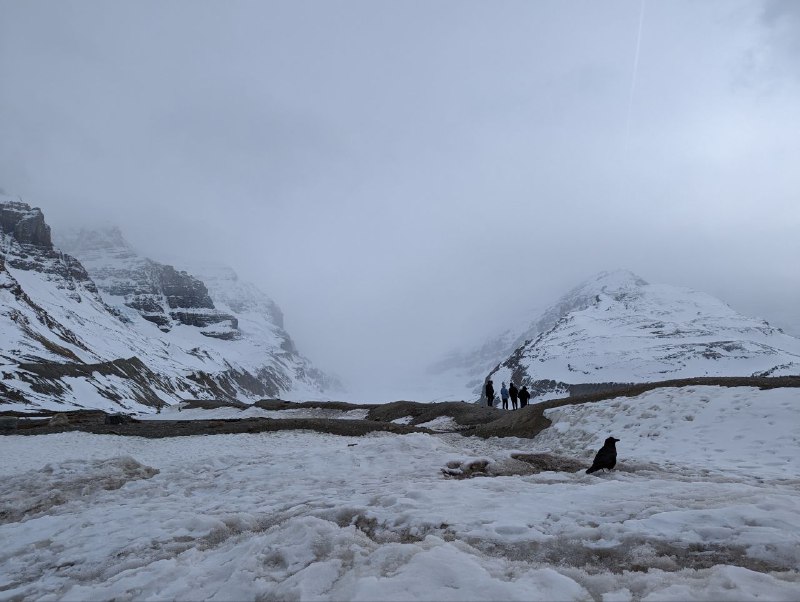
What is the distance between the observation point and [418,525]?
28.2ft

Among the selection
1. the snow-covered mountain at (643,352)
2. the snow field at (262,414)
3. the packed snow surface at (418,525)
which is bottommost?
the packed snow surface at (418,525)

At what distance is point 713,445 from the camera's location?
52.6ft

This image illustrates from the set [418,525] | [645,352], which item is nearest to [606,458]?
[418,525]

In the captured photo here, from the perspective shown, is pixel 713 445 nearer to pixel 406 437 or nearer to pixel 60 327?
pixel 406 437

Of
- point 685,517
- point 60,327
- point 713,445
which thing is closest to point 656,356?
point 713,445

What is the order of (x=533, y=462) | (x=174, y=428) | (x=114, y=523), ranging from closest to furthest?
(x=114, y=523) → (x=533, y=462) → (x=174, y=428)

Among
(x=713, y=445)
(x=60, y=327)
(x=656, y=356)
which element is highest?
(x=60, y=327)

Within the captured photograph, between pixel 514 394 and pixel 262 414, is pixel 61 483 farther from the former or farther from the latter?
pixel 262 414

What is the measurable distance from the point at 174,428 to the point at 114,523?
24.4 m

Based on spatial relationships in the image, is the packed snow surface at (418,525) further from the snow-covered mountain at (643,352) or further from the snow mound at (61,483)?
the snow-covered mountain at (643,352)

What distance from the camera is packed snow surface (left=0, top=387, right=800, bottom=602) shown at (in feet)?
20.4

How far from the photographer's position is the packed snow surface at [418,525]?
6.23 meters

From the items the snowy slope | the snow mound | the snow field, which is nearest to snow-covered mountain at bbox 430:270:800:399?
the snowy slope

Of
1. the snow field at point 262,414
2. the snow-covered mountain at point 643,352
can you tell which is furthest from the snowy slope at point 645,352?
the snow field at point 262,414
